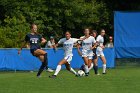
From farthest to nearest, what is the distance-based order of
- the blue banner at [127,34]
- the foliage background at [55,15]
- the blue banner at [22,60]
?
the foliage background at [55,15], the blue banner at [127,34], the blue banner at [22,60]

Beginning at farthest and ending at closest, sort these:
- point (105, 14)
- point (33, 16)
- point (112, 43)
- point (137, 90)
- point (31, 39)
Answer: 1. point (105, 14)
2. point (33, 16)
3. point (112, 43)
4. point (31, 39)
5. point (137, 90)

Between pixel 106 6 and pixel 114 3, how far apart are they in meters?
0.97

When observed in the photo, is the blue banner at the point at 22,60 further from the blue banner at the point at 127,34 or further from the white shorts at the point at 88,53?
the white shorts at the point at 88,53

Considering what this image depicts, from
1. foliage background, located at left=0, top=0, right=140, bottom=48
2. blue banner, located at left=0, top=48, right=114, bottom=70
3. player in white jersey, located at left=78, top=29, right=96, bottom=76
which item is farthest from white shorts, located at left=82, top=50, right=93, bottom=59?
foliage background, located at left=0, top=0, right=140, bottom=48

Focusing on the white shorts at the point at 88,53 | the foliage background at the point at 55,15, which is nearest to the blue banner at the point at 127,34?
the foliage background at the point at 55,15

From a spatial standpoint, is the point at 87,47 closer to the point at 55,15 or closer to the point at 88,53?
the point at 88,53

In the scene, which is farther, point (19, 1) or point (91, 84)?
point (19, 1)

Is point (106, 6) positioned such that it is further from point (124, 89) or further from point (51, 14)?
point (124, 89)

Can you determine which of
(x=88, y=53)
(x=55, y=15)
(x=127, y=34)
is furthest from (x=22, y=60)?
(x=55, y=15)

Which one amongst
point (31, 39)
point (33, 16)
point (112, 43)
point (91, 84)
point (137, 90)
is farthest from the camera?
point (33, 16)

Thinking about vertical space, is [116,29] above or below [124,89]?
below

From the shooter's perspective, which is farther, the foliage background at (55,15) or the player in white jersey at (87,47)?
the foliage background at (55,15)

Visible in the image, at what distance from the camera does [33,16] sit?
3481 centimetres

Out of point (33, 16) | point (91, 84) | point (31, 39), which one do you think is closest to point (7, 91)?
point (91, 84)
